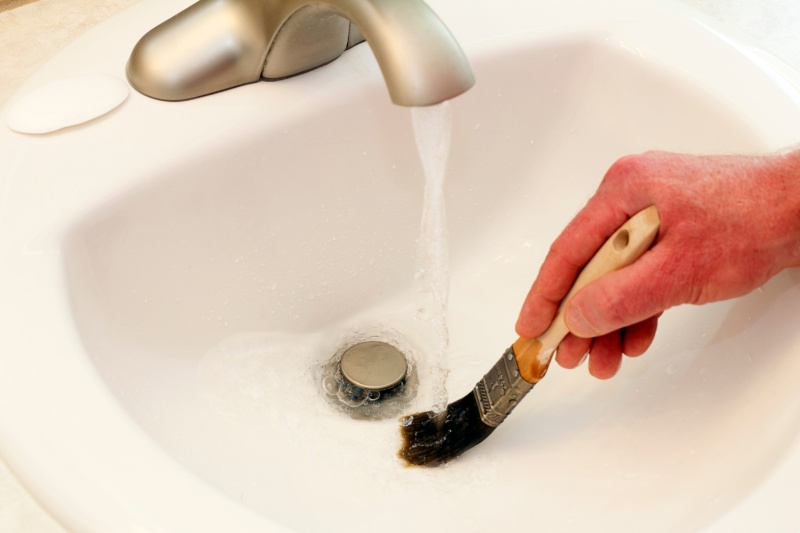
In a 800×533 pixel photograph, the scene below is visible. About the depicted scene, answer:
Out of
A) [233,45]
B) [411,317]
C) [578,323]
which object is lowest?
[411,317]

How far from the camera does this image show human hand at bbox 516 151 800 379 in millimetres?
422

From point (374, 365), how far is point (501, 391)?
0.12 meters

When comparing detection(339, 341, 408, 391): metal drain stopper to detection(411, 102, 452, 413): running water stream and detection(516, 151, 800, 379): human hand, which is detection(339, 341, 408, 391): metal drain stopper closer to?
detection(411, 102, 452, 413): running water stream

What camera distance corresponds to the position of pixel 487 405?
52 cm

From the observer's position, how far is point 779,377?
44 centimetres

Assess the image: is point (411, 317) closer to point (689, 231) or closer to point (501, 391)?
point (501, 391)

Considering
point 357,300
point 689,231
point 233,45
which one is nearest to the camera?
point 689,231

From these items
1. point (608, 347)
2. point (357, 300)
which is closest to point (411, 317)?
point (357, 300)

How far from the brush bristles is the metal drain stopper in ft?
0.17

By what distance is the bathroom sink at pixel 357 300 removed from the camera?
392 millimetres

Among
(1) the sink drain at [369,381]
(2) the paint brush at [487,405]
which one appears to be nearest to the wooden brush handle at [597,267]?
(2) the paint brush at [487,405]

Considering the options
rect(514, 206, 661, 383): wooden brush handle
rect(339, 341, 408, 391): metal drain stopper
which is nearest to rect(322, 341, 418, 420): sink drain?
rect(339, 341, 408, 391): metal drain stopper

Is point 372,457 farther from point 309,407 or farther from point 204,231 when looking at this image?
point 204,231

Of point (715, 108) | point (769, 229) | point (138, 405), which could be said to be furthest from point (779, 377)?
point (138, 405)
